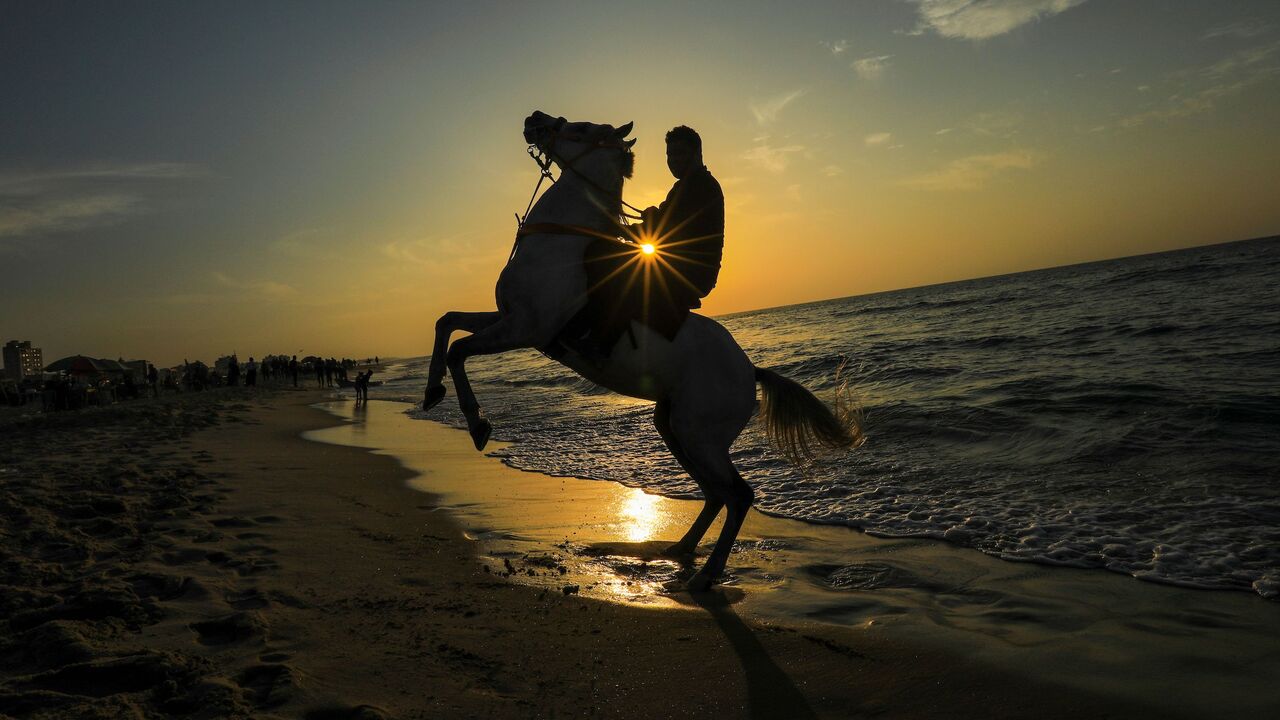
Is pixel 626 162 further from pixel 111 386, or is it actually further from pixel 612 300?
pixel 111 386

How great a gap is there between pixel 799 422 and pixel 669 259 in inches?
72.5

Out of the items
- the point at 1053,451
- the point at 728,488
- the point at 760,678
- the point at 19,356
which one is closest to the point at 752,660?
the point at 760,678

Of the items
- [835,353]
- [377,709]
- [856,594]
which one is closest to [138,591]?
[377,709]

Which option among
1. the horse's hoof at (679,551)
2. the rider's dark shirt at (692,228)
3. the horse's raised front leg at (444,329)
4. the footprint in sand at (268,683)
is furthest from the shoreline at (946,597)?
the rider's dark shirt at (692,228)

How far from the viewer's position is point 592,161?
4676 millimetres

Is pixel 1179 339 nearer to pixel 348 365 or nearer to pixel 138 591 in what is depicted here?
pixel 138 591

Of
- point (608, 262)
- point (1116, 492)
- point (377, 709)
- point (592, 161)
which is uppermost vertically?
point (592, 161)

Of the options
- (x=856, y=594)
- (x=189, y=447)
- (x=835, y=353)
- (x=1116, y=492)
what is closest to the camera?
(x=856, y=594)

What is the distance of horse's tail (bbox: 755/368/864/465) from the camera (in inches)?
217

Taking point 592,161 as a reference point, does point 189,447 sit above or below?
below

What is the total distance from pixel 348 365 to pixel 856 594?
94.4m

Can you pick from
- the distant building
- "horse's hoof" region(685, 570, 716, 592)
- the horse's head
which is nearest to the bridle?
the horse's head

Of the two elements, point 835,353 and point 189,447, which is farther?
point 835,353

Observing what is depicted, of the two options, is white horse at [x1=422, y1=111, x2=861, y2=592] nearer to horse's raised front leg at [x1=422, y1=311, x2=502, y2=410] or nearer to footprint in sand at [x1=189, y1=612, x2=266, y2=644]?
horse's raised front leg at [x1=422, y1=311, x2=502, y2=410]
